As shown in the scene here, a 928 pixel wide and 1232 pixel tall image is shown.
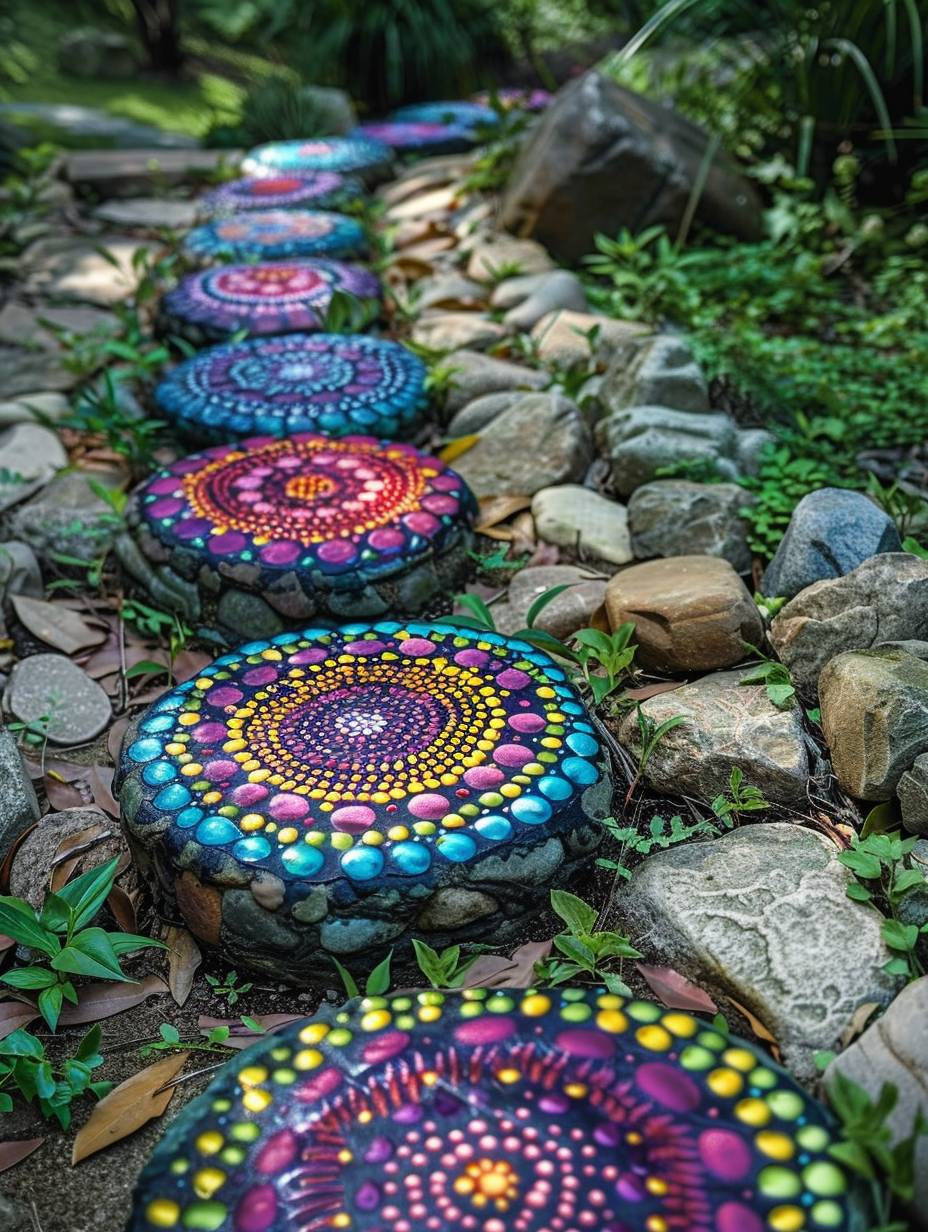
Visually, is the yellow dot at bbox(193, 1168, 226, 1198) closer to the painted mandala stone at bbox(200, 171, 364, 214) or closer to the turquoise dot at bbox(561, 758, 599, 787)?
the turquoise dot at bbox(561, 758, 599, 787)

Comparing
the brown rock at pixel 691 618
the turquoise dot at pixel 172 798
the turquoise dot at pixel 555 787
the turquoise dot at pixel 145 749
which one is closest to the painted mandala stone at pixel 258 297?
the brown rock at pixel 691 618

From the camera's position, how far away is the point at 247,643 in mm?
2000

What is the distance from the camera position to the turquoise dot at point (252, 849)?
4.86 ft

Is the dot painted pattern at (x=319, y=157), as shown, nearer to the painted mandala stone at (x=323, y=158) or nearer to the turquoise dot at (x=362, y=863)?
the painted mandala stone at (x=323, y=158)

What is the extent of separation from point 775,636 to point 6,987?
4.11 feet

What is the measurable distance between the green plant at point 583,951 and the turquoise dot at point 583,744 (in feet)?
0.73

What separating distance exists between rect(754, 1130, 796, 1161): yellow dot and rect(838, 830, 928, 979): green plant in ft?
1.10

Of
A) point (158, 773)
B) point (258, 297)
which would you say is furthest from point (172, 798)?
point (258, 297)

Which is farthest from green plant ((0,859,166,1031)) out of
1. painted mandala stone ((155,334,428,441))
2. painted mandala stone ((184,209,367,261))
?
painted mandala stone ((184,209,367,261))

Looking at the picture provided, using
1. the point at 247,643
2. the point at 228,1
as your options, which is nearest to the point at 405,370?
the point at 247,643

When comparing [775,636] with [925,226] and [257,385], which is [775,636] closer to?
[257,385]

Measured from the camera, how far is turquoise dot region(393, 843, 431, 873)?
4.80 ft

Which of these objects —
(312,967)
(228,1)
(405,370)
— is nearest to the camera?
(312,967)

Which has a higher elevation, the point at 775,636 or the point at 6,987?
the point at 775,636
